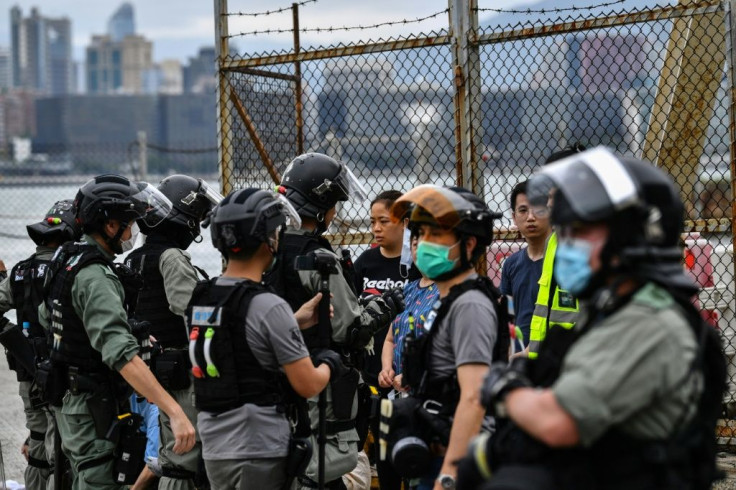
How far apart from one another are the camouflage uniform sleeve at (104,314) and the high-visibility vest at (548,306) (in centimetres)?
204

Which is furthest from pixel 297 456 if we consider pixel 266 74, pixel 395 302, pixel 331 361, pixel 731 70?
pixel 266 74

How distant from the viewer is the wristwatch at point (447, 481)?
12.3 ft

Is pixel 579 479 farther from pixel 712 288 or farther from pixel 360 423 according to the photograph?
pixel 712 288

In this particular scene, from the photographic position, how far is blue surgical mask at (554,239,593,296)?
8.97ft

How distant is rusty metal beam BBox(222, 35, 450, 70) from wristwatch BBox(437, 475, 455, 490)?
365 cm

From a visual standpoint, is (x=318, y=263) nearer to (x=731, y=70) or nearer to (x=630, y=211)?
(x=630, y=211)

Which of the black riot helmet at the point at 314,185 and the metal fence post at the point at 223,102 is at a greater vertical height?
the metal fence post at the point at 223,102

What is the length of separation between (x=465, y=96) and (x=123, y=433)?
297 centimetres

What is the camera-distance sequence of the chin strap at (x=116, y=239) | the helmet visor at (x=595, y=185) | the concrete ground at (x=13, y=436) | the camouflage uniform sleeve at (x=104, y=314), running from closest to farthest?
1. the helmet visor at (x=595, y=185)
2. the camouflage uniform sleeve at (x=104, y=314)
3. the chin strap at (x=116, y=239)
4. the concrete ground at (x=13, y=436)

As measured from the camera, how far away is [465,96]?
21.9 ft

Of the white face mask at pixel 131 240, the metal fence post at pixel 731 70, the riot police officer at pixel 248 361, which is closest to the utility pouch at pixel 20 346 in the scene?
the white face mask at pixel 131 240

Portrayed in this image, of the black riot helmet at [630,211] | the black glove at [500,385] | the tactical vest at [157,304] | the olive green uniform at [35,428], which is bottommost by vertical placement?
the olive green uniform at [35,428]

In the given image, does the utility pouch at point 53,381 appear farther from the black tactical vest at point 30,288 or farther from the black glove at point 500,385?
the black glove at point 500,385

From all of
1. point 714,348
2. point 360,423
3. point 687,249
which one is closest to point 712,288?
point 687,249
